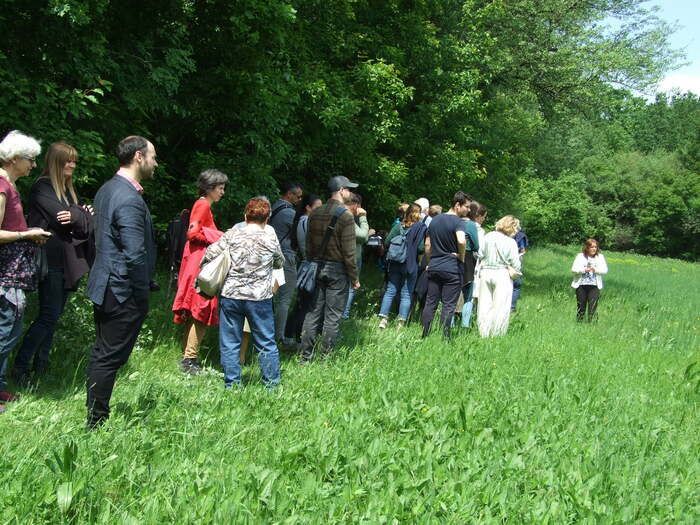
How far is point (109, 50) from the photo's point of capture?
314 inches

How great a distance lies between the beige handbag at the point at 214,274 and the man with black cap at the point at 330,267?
1.44 m

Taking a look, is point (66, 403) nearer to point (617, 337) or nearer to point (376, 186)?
point (617, 337)

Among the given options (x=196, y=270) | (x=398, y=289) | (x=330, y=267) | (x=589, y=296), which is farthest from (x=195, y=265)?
(x=589, y=296)

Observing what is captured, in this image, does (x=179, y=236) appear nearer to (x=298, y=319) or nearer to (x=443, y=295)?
(x=298, y=319)

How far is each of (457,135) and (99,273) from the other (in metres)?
13.4

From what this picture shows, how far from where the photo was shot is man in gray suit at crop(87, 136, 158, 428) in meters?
4.36

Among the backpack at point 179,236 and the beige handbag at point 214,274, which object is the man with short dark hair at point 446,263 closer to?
the backpack at point 179,236

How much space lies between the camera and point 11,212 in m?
4.82

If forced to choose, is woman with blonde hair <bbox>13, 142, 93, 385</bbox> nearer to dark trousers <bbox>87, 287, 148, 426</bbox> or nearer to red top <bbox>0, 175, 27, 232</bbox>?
red top <bbox>0, 175, 27, 232</bbox>

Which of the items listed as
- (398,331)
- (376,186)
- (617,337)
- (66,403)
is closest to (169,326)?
(66,403)

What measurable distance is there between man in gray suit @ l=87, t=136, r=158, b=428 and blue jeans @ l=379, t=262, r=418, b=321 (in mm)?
5764

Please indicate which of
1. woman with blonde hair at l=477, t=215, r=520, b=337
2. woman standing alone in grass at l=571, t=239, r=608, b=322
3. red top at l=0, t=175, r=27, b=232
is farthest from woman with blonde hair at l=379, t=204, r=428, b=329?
red top at l=0, t=175, r=27, b=232

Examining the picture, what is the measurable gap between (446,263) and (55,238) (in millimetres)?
4539

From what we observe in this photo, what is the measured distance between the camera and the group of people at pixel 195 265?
443cm
